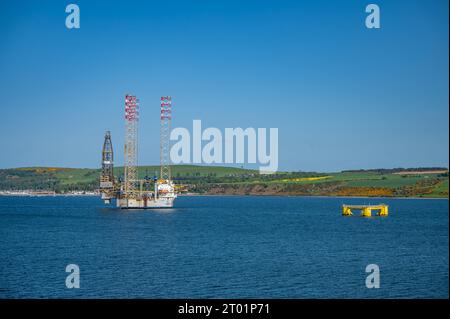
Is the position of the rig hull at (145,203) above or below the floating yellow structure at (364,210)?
above

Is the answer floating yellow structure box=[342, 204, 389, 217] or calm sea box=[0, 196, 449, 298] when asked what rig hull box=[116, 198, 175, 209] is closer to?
floating yellow structure box=[342, 204, 389, 217]

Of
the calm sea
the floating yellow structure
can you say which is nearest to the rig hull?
the floating yellow structure

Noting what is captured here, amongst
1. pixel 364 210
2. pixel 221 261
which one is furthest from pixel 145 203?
pixel 221 261

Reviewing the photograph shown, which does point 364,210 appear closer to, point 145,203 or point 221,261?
point 145,203

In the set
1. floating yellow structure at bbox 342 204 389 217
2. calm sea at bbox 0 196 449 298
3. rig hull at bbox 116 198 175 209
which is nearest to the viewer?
calm sea at bbox 0 196 449 298

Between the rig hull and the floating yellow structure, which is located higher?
the rig hull

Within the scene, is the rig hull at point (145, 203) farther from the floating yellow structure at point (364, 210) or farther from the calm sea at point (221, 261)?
the calm sea at point (221, 261)

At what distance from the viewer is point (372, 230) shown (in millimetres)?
100562

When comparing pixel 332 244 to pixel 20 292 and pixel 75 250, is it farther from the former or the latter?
pixel 20 292

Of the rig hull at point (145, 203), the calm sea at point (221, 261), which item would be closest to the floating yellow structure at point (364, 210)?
the calm sea at point (221, 261)

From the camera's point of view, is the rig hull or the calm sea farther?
the rig hull

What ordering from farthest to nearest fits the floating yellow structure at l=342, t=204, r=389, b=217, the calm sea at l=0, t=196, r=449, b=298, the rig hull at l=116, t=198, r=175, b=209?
the rig hull at l=116, t=198, r=175, b=209 → the floating yellow structure at l=342, t=204, r=389, b=217 → the calm sea at l=0, t=196, r=449, b=298
